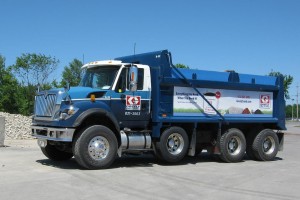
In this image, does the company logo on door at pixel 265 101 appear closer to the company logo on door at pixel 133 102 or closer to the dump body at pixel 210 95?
the dump body at pixel 210 95

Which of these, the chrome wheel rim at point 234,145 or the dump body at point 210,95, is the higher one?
the dump body at point 210,95

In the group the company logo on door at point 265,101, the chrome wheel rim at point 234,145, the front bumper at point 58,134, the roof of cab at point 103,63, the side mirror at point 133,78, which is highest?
the roof of cab at point 103,63

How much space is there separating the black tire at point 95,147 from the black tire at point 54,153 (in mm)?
2035

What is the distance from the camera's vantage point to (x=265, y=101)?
52.6 feet

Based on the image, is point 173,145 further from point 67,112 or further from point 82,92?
point 67,112

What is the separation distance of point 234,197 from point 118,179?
9.25ft

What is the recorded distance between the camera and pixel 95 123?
12.2m

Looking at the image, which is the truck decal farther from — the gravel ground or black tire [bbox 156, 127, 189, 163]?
the gravel ground

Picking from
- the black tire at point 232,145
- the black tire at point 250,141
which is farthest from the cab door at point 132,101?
the black tire at point 250,141

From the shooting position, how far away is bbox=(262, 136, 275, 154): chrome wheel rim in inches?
623

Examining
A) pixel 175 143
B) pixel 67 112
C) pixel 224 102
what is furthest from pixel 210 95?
pixel 67 112

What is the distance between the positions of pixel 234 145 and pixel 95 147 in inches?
211

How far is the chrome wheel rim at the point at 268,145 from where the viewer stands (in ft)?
51.9

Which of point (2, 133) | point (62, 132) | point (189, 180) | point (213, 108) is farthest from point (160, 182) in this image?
point (2, 133)
